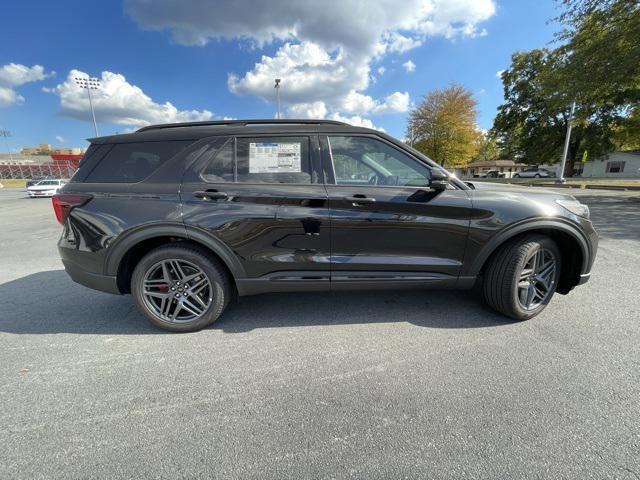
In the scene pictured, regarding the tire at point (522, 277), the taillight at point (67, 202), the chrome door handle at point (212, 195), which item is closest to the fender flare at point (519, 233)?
the tire at point (522, 277)

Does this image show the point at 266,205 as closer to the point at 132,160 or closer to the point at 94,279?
the point at 132,160

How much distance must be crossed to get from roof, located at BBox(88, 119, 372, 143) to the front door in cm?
14

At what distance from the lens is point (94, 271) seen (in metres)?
2.78

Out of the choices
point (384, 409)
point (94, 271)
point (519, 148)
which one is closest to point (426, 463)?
point (384, 409)

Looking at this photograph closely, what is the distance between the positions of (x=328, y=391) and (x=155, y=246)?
6.70ft

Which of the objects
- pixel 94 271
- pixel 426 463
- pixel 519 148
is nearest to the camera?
pixel 426 463

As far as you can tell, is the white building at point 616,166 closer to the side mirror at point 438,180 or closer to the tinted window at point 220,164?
the side mirror at point 438,180

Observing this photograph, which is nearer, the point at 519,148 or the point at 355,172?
the point at 355,172

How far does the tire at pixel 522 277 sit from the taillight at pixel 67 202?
3838mm

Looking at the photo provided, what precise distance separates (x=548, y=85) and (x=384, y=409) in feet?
53.8

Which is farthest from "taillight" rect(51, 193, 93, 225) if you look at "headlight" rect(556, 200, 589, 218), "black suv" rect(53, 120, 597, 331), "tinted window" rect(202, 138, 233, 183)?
"headlight" rect(556, 200, 589, 218)

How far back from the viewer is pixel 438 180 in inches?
102

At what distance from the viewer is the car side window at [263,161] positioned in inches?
107

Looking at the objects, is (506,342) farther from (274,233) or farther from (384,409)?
(274,233)
